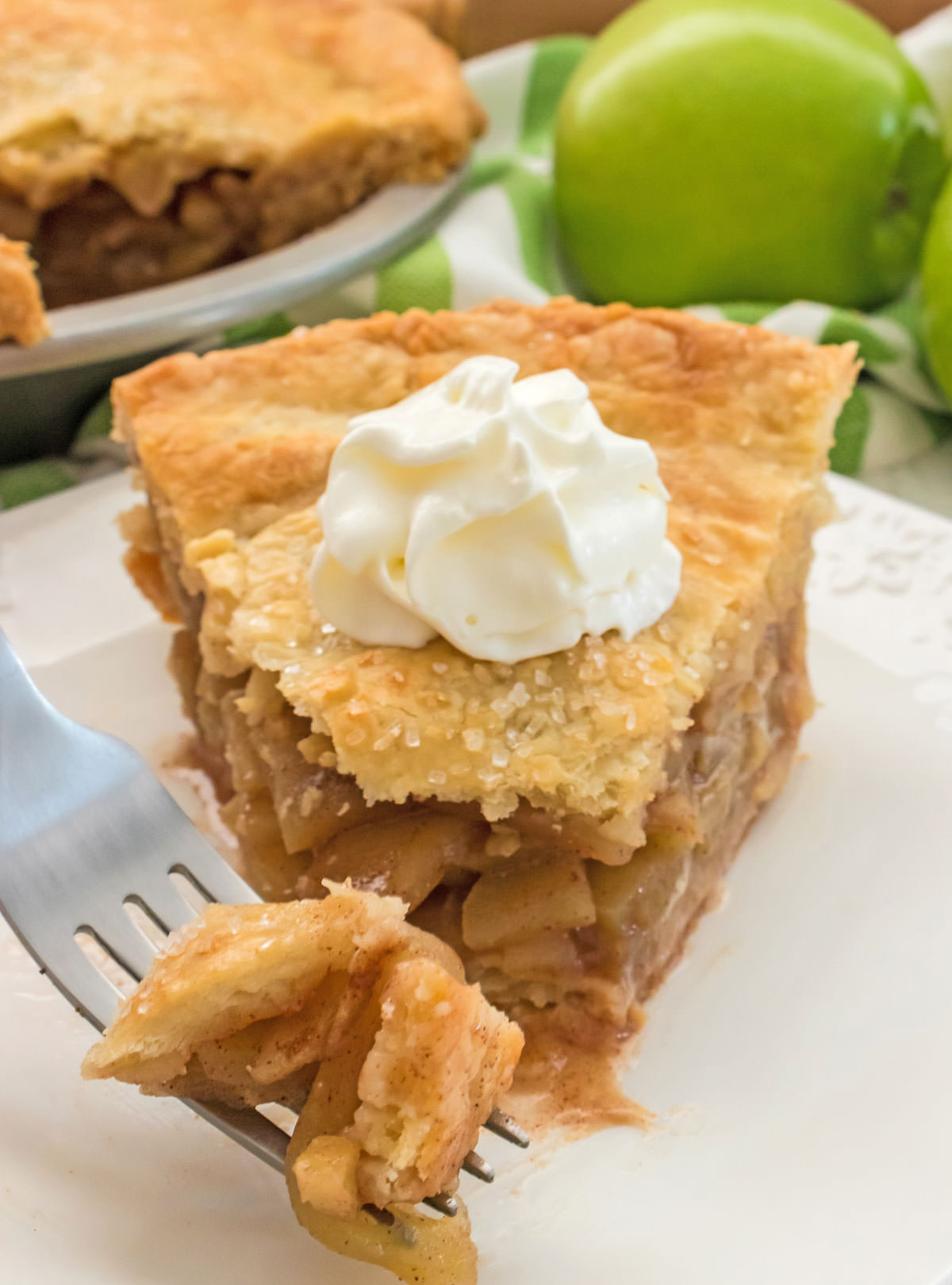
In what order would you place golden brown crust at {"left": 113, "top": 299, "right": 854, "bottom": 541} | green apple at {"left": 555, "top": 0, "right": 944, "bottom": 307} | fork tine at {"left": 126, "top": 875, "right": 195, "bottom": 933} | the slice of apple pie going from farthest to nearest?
green apple at {"left": 555, "top": 0, "right": 944, "bottom": 307}, golden brown crust at {"left": 113, "top": 299, "right": 854, "bottom": 541}, fork tine at {"left": 126, "top": 875, "right": 195, "bottom": 933}, the slice of apple pie

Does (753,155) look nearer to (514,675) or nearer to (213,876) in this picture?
(514,675)

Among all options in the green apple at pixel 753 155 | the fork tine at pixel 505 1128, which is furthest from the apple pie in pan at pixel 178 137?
the fork tine at pixel 505 1128

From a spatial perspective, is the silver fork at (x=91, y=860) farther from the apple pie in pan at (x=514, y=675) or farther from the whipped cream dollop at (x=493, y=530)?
the whipped cream dollop at (x=493, y=530)

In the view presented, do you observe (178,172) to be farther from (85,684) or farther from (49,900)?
(49,900)

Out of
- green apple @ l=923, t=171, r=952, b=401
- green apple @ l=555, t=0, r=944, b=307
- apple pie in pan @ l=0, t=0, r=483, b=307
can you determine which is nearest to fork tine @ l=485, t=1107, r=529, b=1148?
green apple @ l=923, t=171, r=952, b=401

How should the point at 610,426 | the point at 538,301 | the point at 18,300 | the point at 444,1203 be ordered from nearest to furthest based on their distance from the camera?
the point at 444,1203 < the point at 610,426 < the point at 18,300 < the point at 538,301

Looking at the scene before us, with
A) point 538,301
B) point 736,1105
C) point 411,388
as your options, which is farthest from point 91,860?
point 538,301

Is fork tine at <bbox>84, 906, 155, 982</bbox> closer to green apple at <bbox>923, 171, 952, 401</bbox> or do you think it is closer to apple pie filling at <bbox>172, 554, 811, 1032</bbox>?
apple pie filling at <bbox>172, 554, 811, 1032</bbox>

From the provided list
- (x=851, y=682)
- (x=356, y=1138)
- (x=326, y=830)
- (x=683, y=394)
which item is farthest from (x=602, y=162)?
(x=356, y=1138)
